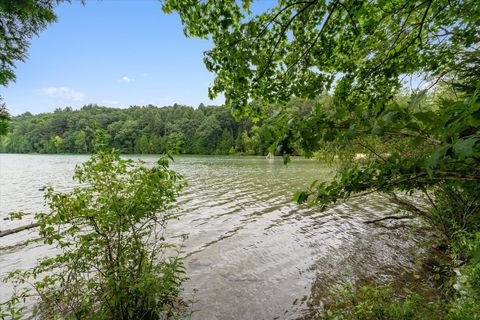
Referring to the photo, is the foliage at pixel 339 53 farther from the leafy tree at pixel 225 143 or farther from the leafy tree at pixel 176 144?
the leafy tree at pixel 225 143

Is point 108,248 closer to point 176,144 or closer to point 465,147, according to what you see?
point 176,144

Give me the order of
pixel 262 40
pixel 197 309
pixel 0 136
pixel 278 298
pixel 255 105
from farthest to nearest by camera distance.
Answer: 1. pixel 278 298
2. pixel 197 309
3. pixel 255 105
4. pixel 262 40
5. pixel 0 136

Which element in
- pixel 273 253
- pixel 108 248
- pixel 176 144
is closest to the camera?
pixel 108 248

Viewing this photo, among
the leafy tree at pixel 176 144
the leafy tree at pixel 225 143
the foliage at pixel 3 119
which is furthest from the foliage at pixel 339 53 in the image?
the leafy tree at pixel 225 143

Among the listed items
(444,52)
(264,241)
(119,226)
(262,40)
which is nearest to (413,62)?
(444,52)

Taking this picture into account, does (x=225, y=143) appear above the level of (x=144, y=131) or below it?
below

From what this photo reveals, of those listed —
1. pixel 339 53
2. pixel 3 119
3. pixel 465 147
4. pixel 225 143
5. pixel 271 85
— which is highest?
pixel 225 143

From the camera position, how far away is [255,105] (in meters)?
3.90

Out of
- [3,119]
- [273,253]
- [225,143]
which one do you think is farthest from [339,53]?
[225,143]

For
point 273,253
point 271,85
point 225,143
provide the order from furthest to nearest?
point 225,143 < point 273,253 < point 271,85

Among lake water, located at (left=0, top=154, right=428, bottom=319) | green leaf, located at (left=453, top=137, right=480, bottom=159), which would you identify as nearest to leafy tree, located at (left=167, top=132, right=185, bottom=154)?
lake water, located at (left=0, top=154, right=428, bottom=319)

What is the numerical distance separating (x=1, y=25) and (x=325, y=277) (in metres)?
8.49

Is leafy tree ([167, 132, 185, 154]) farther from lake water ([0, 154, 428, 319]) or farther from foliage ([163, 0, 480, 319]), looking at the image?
foliage ([163, 0, 480, 319])

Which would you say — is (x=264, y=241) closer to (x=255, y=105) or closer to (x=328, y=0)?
(x=255, y=105)
